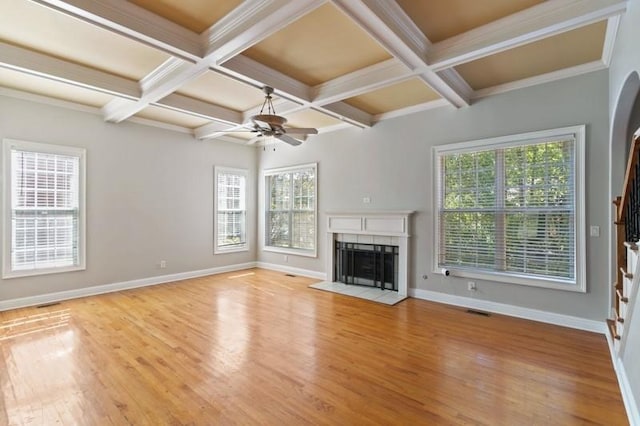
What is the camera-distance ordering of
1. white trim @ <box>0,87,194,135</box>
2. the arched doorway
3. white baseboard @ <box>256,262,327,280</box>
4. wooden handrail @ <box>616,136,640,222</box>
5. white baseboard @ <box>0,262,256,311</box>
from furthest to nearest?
white baseboard @ <box>256,262,327,280</box> → white baseboard @ <box>0,262,256,311</box> → white trim @ <box>0,87,194,135</box> → the arched doorway → wooden handrail @ <box>616,136,640,222</box>

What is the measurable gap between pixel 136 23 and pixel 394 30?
226cm

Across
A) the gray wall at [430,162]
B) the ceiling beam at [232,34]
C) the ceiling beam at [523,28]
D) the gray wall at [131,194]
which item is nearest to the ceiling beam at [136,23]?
the ceiling beam at [232,34]

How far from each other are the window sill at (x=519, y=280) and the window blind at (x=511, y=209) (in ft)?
0.26

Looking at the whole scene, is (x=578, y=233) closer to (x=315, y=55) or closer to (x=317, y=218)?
(x=315, y=55)

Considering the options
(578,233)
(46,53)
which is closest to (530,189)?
(578,233)

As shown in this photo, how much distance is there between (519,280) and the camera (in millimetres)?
4121

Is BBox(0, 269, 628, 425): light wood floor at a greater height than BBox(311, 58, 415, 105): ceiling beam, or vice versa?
BBox(311, 58, 415, 105): ceiling beam

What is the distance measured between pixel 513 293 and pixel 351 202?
2984mm

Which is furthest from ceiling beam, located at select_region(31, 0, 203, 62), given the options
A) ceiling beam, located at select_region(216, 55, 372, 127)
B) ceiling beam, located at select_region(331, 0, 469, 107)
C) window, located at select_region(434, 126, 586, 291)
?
window, located at select_region(434, 126, 586, 291)

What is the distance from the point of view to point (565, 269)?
12.6 feet

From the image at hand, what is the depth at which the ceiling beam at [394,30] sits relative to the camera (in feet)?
8.05

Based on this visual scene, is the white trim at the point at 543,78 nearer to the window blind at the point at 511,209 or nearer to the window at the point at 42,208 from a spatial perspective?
the window blind at the point at 511,209

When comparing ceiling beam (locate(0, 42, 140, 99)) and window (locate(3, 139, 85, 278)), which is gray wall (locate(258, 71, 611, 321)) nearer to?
ceiling beam (locate(0, 42, 140, 99))

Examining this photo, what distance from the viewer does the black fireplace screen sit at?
5.45 meters
